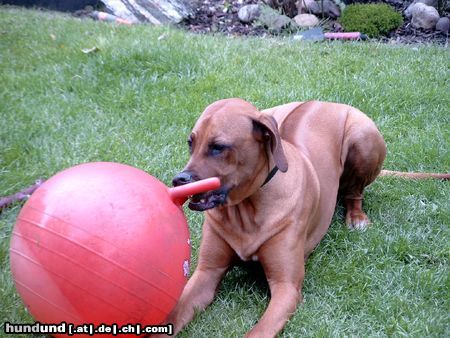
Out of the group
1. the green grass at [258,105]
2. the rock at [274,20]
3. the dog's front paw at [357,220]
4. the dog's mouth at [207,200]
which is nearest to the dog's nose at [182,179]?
the dog's mouth at [207,200]

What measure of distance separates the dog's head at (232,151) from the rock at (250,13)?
6.27m

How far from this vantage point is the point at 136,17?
29.9ft

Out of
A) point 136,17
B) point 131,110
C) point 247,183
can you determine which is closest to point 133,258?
point 247,183

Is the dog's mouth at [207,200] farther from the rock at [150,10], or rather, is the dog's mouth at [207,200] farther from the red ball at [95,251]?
the rock at [150,10]

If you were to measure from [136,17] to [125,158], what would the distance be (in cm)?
478

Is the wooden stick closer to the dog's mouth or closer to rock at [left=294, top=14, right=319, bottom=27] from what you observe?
the dog's mouth

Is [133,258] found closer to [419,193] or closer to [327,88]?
[419,193]

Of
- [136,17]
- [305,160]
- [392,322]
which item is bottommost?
[136,17]

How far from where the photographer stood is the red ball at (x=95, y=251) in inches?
96.4

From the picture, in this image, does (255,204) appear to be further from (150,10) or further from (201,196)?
(150,10)

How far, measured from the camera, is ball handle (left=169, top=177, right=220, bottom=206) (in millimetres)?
2773

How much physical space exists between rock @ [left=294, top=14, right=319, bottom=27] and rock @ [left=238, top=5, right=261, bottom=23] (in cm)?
64

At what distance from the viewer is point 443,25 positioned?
28.9 ft

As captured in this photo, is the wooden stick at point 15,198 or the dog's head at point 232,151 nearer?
the dog's head at point 232,151
